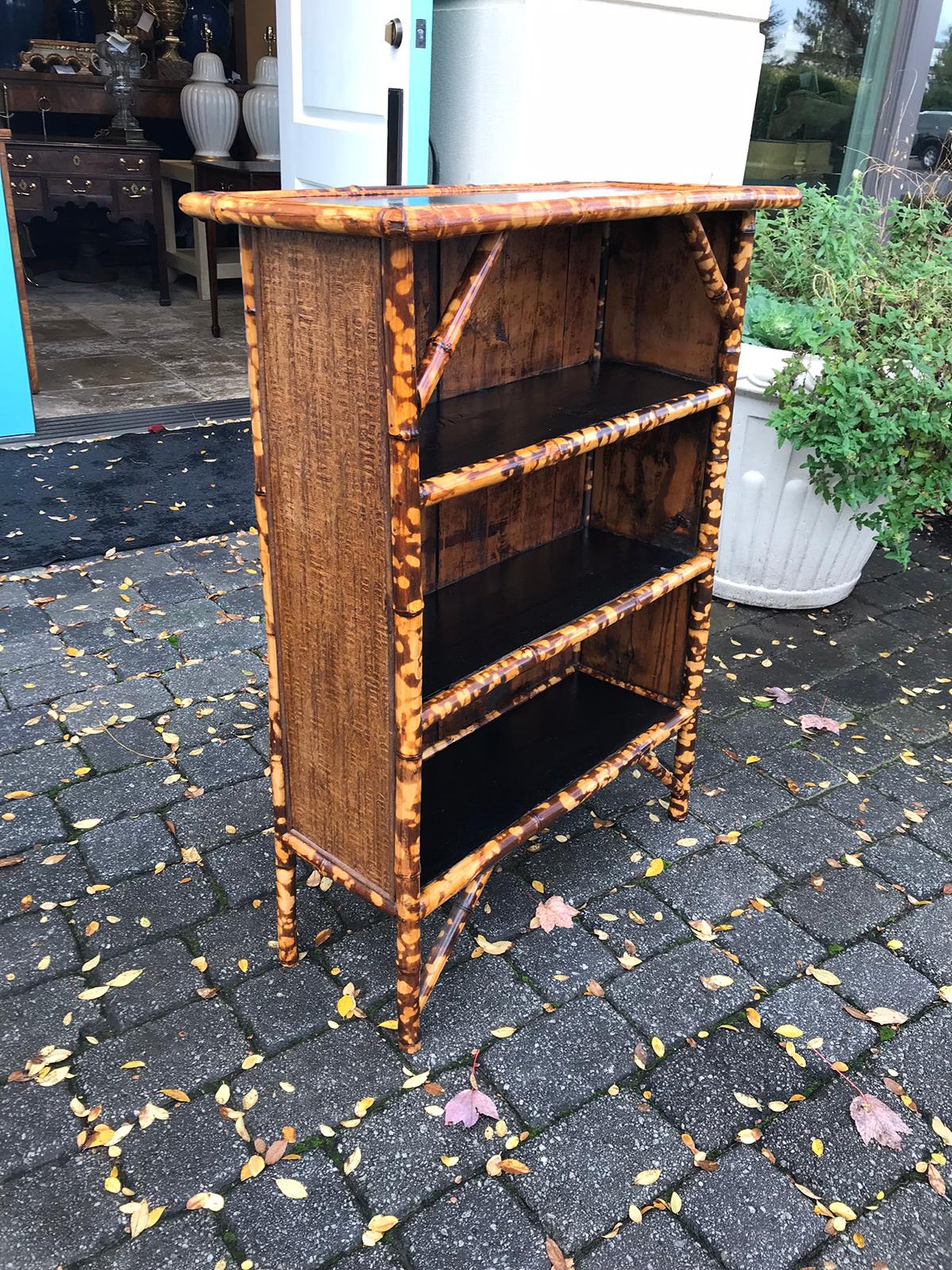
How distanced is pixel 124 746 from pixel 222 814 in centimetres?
44

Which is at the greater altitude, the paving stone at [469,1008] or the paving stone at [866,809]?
the paving stone at [866,809]

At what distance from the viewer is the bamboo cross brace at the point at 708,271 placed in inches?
79.7

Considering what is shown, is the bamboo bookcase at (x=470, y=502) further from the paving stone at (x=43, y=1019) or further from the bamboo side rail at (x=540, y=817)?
the paving stone at (x=43, y=1019)

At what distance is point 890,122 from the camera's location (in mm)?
5707

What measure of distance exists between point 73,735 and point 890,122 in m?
5.46

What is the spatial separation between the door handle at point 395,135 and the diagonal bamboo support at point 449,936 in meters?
2.64

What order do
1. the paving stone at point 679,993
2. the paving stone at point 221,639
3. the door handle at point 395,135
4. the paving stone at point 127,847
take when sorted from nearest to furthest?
the paving stone at point 679,993 → the paving stone at point 127,847 → the paving stone at point 221,639 → the door handle at point 395,135

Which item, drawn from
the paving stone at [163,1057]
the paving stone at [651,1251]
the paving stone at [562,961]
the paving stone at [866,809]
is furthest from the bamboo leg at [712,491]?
the paving stone at [163,1057]

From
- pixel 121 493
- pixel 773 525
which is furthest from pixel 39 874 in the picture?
pixel 773 525

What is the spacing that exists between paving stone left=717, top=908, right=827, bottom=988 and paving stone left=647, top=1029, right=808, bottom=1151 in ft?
0.64

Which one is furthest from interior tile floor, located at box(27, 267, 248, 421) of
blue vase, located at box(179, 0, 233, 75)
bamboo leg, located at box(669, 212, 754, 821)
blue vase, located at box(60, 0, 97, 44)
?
bamboo leg, located at box(669, 212, 754, 821)

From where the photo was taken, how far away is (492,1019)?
212cm

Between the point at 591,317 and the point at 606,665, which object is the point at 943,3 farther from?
the point at 606,665

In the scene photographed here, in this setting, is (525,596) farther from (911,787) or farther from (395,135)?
(395,135)
